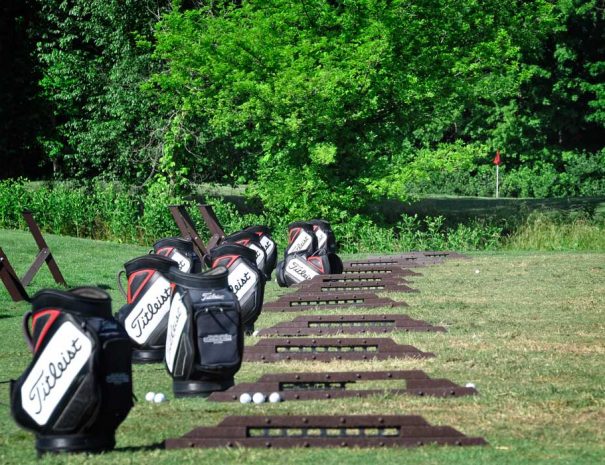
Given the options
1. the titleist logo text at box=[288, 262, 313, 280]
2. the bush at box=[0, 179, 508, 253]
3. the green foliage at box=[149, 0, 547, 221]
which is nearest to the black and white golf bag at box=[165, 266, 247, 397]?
the titleist logo text at box=[288, 262, 313, 280]

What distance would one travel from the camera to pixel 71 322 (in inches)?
241

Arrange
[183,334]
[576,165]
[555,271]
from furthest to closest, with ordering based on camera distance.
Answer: [576,165] → [555,271] → [183,334]

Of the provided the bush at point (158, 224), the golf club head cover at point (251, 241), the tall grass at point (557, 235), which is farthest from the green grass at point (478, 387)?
the bush at point (158, 224)

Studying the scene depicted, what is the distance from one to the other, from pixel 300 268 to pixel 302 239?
1.51 ft

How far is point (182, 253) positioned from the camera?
12.0 meters

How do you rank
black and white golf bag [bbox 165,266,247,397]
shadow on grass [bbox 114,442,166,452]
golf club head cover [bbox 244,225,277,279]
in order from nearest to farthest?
shadow on grass [bbox 114,442,166,452] → black and white golf bag [bbox 165,266,247,397] → golf club head cover [bbox 244,225,277,279]

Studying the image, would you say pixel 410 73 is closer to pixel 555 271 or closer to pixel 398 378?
pixel 555 271

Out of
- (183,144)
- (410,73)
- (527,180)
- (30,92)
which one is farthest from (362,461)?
(527,180)

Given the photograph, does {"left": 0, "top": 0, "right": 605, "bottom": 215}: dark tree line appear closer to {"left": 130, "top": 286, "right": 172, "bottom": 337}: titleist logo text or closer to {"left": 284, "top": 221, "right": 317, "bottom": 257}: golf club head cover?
{"left": 284, "top": 221, "right": 317, "bottom": 257}: golf club head cover

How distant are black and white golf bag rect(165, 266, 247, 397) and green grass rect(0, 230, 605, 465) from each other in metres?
0.23

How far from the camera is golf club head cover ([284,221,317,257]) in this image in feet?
57.1

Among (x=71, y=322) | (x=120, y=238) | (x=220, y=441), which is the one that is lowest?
(x=120, y=238)

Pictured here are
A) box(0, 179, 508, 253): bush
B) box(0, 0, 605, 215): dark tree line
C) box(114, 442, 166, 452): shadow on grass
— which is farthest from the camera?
box(0, 179, 508, 253): bush

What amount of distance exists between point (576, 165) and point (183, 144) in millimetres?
24280
